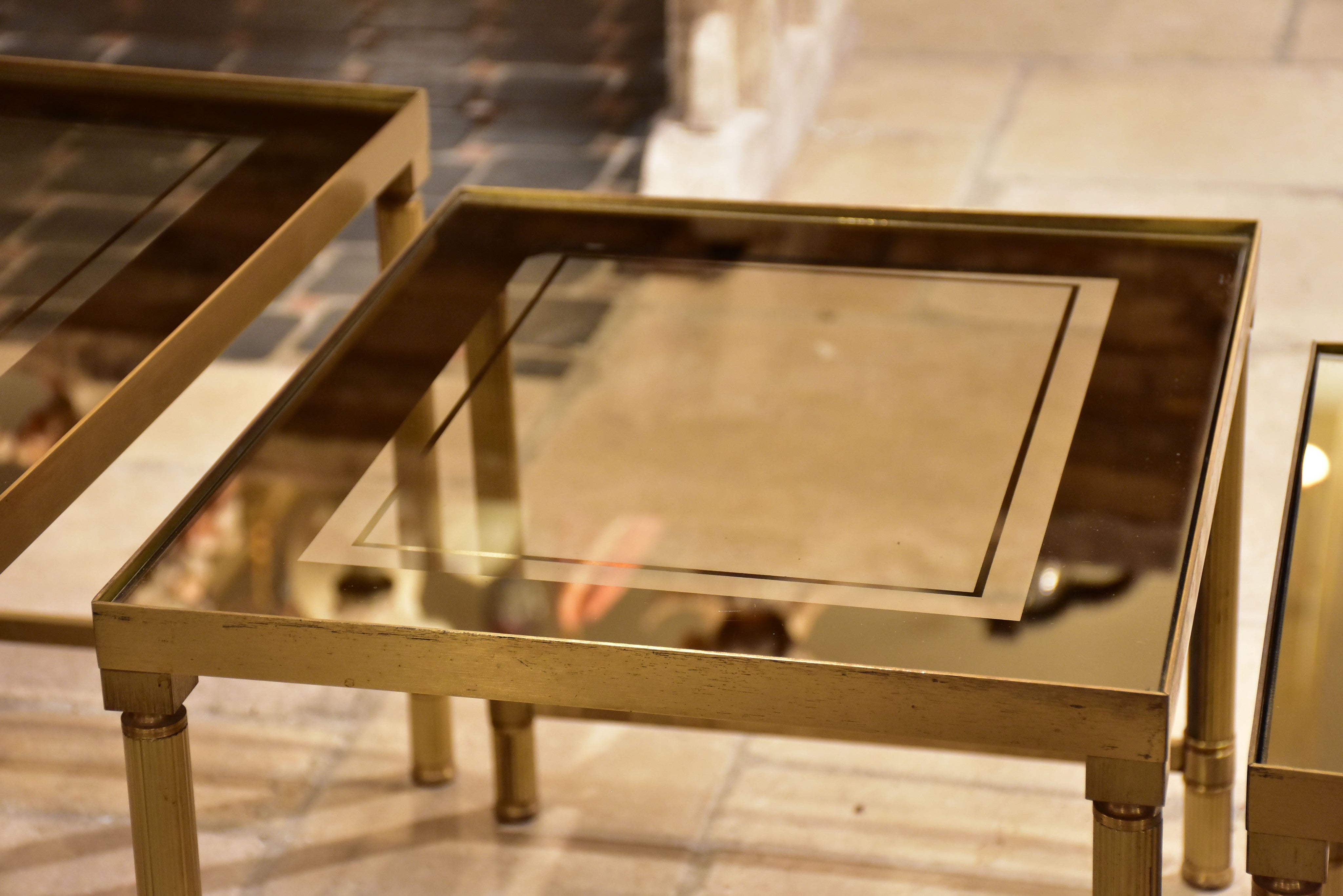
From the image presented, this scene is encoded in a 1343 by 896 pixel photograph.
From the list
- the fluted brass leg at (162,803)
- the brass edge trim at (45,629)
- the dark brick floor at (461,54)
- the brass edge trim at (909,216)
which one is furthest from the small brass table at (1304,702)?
the dark brick floor at (461,54)

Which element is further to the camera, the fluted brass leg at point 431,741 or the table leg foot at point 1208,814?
the fluted brass leg at point 431,741

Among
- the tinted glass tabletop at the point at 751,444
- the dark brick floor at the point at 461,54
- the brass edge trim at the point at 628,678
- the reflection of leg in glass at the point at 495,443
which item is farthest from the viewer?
the dark brick floor at the point at 461,54

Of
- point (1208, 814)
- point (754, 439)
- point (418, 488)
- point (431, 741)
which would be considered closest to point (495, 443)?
point (418, 488)

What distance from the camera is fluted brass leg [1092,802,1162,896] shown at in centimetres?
111

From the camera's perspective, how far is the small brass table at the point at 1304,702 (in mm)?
1090

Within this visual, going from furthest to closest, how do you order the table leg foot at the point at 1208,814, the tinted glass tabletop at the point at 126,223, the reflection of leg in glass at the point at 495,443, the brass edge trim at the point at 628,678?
the table leg foot at the point at 1208,814
the tinted glass tabletop at the point at 126,223
the reflection of leg in glass at the point at 495,443
the brass edge trim at the point at 628,678

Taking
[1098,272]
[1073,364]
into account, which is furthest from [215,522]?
[1098,272]

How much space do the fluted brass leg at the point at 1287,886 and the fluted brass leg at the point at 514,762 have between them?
3.25 feet

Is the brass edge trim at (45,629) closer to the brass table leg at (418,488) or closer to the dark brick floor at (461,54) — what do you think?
the brass table leg at (418,488)

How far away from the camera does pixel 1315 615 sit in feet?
4.22

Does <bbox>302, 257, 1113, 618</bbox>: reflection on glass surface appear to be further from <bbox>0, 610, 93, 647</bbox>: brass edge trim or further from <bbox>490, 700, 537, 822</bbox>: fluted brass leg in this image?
<bbox>0, 610, 93, 647</bbox>: brass edge trim

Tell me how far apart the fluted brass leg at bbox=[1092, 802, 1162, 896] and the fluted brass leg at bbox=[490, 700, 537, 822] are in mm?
938

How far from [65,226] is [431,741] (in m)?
0.78

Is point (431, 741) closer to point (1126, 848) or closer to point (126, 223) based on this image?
point (126, 223)
